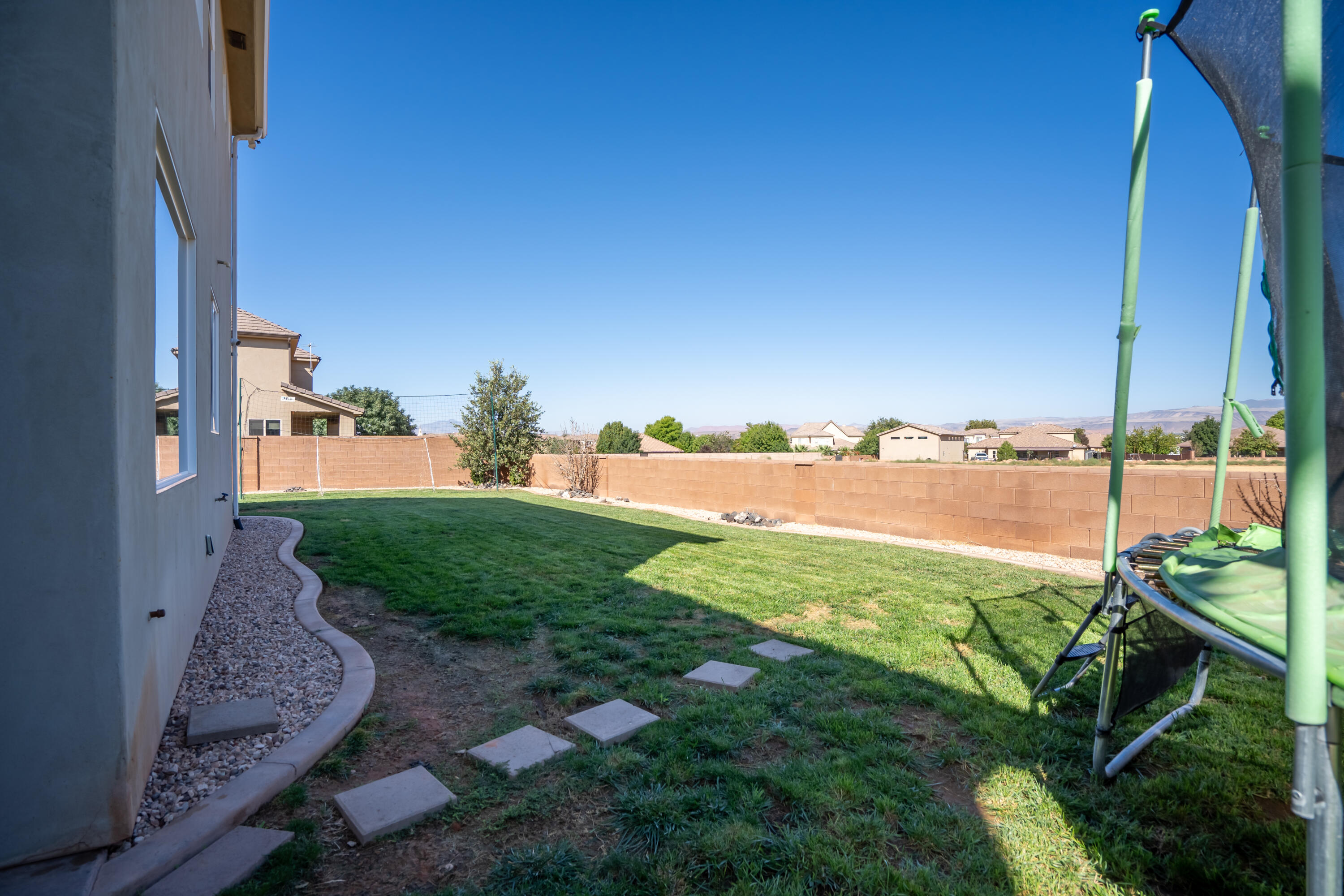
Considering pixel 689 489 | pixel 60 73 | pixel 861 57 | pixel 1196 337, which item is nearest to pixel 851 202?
pixel 861 57

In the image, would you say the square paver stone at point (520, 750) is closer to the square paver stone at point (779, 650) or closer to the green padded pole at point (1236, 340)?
the square paver stone at point (779, 650)

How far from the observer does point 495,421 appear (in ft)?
59.0

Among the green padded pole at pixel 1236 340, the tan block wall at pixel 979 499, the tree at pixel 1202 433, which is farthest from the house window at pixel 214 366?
the tree at pixel 1202 433

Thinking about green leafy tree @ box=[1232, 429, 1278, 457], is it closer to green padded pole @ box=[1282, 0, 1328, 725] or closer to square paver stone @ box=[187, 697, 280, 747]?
green padded pole @ box=[1282, 0, 1328, 725]

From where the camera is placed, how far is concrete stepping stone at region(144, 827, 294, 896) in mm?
1594

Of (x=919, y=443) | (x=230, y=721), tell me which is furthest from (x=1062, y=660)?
(x=919, y=443)

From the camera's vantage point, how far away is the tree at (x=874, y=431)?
7094 cm

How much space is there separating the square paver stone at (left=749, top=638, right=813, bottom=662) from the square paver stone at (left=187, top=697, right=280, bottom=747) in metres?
2.44

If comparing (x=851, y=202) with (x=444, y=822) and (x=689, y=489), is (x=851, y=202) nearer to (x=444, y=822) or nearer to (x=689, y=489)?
(x=689, y=489)

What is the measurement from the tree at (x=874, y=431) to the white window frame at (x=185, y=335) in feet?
218

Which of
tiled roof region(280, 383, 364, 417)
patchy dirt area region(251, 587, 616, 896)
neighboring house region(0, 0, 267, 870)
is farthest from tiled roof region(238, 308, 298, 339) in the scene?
neighboring house region(0, 0, 267, 870)

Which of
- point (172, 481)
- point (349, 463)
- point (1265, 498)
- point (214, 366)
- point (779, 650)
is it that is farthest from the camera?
point (349, 463)

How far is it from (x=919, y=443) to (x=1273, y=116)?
7133 centimetres

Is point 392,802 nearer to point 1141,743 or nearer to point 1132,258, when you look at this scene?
point 1141,743
